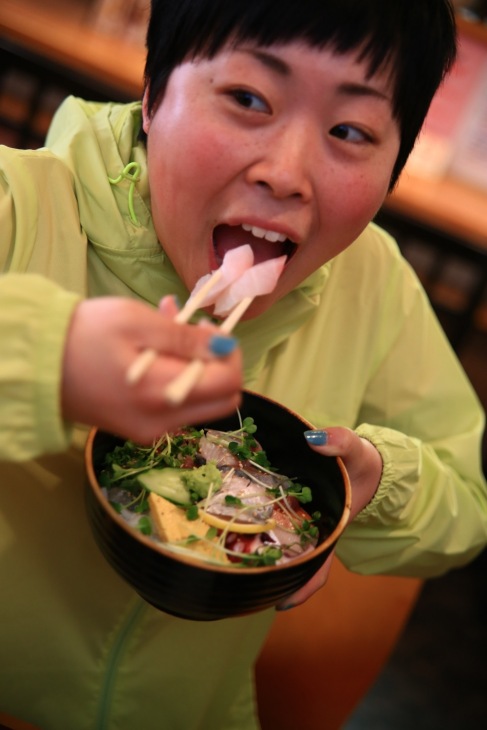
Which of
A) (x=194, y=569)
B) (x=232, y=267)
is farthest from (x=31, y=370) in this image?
(x=232, y=267)

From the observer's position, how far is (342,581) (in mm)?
1682

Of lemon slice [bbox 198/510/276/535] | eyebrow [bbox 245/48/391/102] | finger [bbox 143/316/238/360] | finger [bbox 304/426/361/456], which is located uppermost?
eyebrow [bbox 245/48/391/102]

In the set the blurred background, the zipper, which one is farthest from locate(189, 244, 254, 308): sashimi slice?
the blurred background

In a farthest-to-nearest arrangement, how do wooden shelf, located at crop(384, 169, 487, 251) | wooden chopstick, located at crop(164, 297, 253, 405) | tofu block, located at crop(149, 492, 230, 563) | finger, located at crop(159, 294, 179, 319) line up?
1. wooden shelf, located at crop(384, 169, 487, 251)
2. tofu block, located at crop(149, 492, 230, 563)
3. finger, located at crop(159, 294, 179, 319)
4. wooden chopstick, located at crop(164, 297, 253, 405)

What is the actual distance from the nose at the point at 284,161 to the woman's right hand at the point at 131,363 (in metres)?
0.36

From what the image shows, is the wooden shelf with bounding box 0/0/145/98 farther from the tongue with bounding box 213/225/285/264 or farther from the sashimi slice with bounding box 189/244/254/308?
the sashimi slice with bounding box 189/244/254/308

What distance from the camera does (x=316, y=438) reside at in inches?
40.1

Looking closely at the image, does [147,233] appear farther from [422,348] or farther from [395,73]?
[422,348]

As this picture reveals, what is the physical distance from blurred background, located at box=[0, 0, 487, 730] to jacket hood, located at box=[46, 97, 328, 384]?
95cm

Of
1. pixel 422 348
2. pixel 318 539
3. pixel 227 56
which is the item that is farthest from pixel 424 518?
pixel 227 56

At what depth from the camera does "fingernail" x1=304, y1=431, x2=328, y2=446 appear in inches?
40.0

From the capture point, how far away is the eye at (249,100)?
100cm

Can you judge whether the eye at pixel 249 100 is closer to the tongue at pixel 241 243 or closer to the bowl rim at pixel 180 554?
the tongue at pixel 241 243

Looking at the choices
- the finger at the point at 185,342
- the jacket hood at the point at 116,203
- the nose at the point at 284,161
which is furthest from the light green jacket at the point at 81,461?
the finger at the point at 185,342
